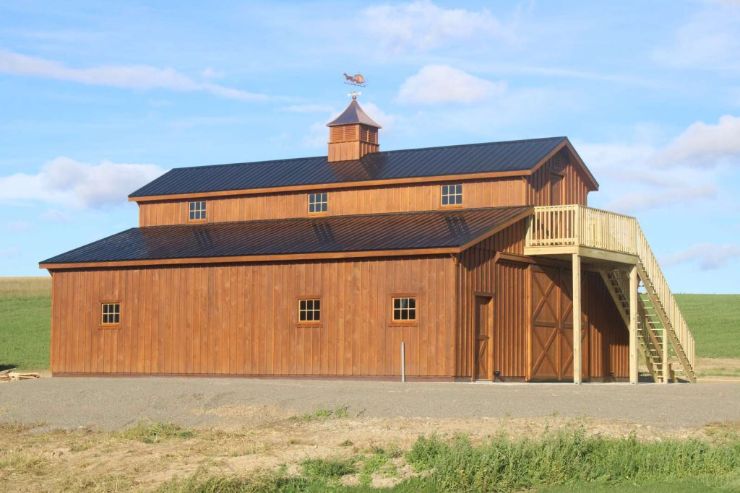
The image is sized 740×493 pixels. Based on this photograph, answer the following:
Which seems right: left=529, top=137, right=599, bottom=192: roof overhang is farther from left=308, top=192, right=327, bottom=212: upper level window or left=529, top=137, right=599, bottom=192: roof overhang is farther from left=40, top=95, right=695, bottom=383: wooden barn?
left=308, top=192, right=327, bottom=212: upper level window

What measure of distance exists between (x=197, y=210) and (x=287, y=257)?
9.31m

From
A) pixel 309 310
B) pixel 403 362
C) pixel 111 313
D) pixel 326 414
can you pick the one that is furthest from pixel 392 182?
pixel 326 414

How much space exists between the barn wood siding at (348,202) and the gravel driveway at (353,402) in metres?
9.08

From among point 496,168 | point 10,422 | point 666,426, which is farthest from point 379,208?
point 666,426

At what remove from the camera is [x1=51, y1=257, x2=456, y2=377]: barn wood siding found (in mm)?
31172

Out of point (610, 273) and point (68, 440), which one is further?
point (610, 273)

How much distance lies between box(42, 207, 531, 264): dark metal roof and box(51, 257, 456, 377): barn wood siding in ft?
1.68

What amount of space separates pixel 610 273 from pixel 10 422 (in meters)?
20.9

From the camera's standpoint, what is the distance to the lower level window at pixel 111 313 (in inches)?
1432

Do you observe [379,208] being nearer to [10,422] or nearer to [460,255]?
[460,255]

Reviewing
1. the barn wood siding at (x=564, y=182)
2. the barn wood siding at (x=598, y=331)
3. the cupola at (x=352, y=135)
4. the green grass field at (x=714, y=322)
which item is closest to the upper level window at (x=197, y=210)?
the cupola at (x=352, y=135)

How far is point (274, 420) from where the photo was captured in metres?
20.9

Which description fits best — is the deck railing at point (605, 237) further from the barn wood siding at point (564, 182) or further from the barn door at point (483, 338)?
the barn door at point (483, 338)

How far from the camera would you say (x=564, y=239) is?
3325cm
